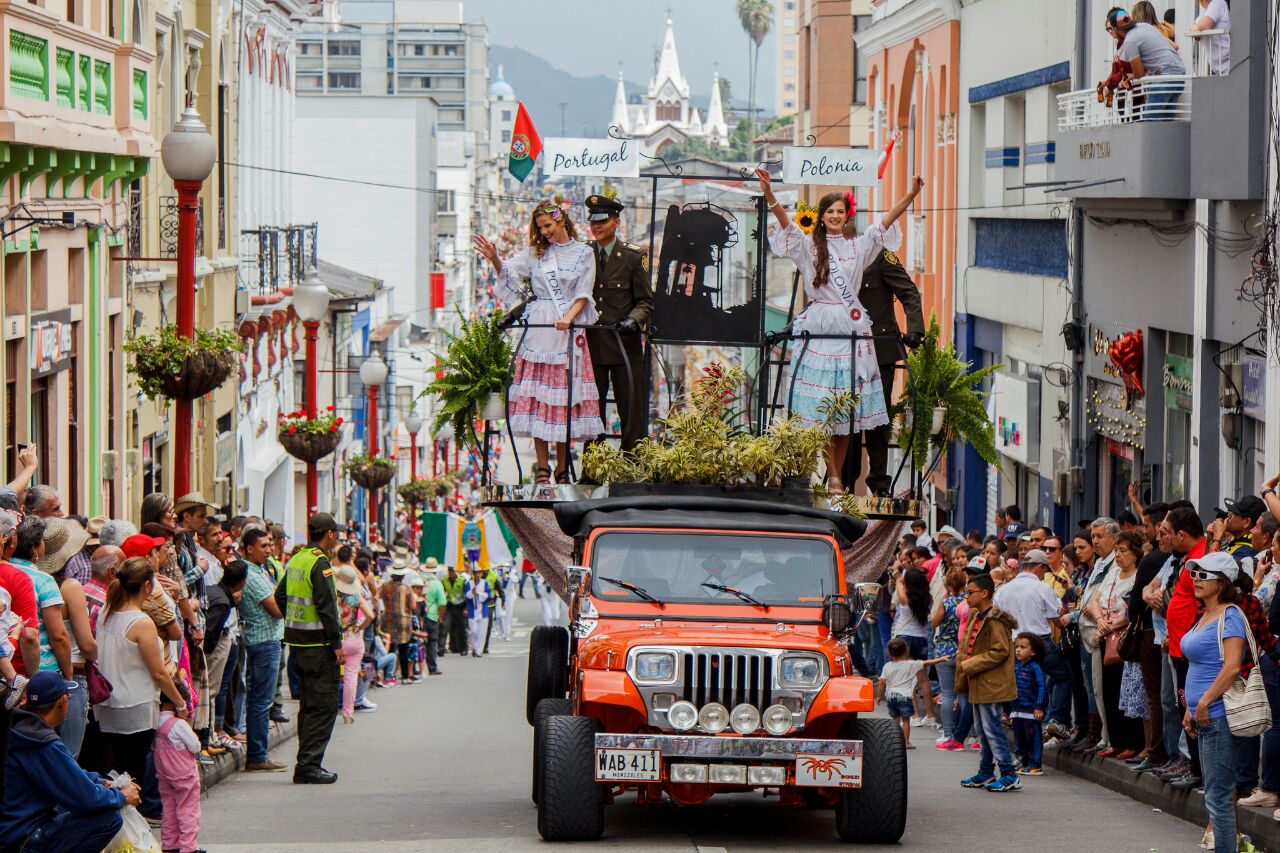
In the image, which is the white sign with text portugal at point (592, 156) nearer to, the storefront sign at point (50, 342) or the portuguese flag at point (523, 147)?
the portuguese flag at point (523, 147)

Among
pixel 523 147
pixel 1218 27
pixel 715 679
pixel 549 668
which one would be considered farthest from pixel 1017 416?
pixel 715 679

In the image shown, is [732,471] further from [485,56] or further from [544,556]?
[485,56]

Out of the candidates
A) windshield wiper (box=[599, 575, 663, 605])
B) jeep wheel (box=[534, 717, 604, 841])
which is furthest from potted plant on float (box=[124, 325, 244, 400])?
jeep wheel (box=[534, 717, 604, 841])

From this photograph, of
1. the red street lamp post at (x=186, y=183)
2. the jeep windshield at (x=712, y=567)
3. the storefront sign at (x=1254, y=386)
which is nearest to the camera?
the jeep windshield at (x=712, y=567)

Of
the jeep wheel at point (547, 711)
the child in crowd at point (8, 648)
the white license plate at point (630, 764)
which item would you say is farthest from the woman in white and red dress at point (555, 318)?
Answer: the child in crowd at point (8, 648)

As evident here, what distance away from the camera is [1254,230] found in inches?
774

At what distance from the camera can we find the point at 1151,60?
21828mm

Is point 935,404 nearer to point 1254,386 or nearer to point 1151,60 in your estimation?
point 1254,386

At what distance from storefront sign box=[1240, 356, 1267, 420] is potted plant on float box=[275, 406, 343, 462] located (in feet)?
49.3

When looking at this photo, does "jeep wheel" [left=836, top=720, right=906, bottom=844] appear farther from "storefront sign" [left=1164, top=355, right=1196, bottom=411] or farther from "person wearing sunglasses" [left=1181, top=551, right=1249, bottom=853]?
"storefront sign" [left=1164, top=355, right=1196, bottom=411]

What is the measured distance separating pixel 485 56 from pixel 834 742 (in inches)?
6614

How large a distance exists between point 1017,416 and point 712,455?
18.0 m

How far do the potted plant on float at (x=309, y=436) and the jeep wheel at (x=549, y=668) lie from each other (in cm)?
1731

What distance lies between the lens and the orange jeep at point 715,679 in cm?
1177
